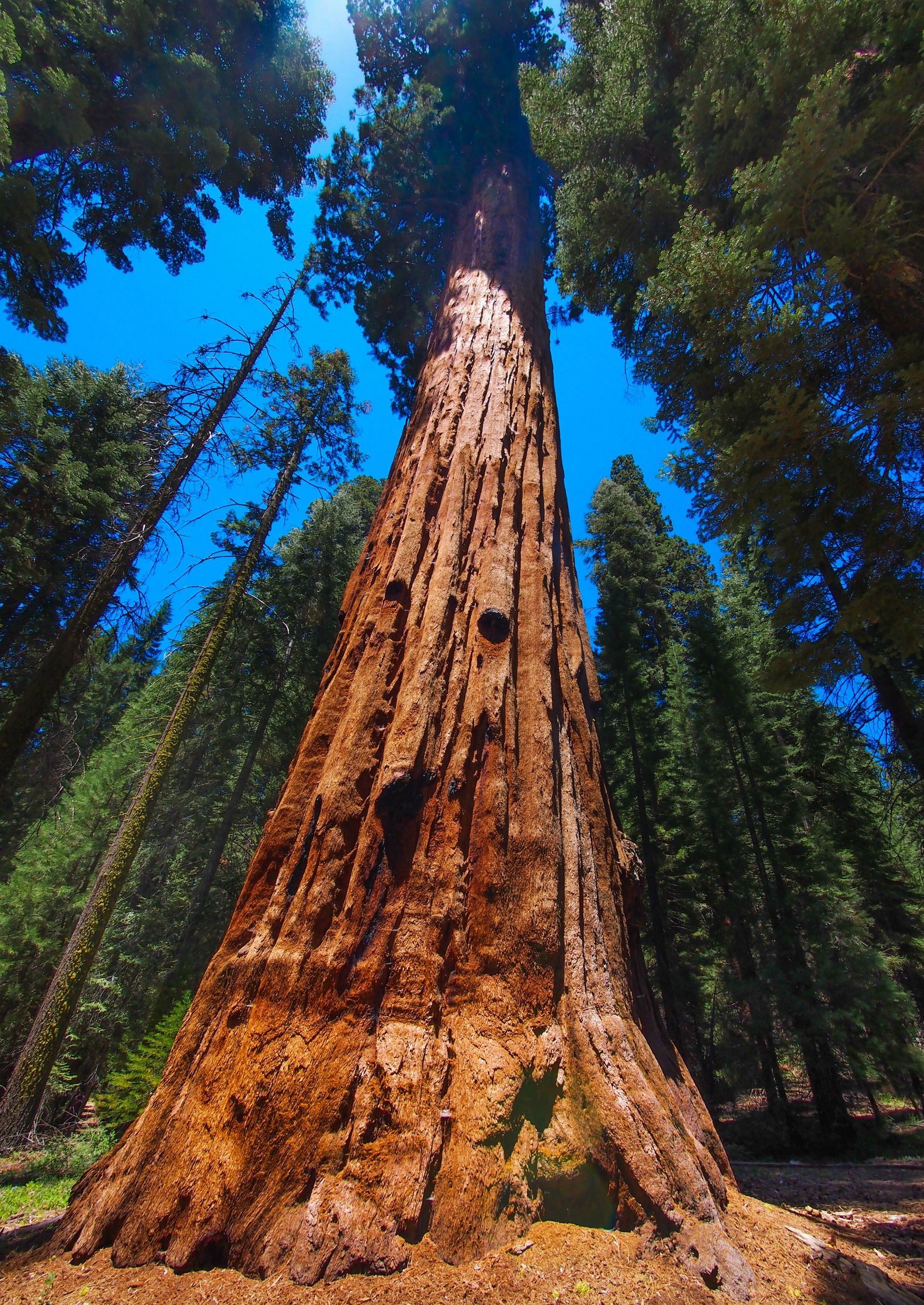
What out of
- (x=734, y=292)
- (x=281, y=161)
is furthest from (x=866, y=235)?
(x=281, y=161)

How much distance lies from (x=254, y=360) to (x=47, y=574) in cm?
674

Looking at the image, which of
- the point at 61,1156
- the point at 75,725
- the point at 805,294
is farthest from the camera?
the point at 75,725

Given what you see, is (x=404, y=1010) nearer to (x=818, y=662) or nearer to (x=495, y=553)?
(x=495, y=553)

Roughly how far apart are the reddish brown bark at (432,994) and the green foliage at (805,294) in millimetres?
2802

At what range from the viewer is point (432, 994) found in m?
1.85

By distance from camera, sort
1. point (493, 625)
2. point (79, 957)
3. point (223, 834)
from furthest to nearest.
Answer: point (223, 834)
point (79, 957)
point (493, 625)

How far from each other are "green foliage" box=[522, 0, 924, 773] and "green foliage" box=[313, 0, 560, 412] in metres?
2.59

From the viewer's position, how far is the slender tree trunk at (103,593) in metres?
5.45

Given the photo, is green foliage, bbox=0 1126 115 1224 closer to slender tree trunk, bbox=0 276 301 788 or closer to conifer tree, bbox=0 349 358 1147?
conifer tree, bbox=0 349 358 1147

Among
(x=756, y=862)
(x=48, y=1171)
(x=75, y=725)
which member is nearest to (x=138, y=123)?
(x=75, y=725)

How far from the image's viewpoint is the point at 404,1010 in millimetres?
1810

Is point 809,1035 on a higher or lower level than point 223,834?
lower

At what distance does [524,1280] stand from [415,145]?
1147cm

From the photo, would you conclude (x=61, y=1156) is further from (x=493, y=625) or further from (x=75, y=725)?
(x=493, y=625)
